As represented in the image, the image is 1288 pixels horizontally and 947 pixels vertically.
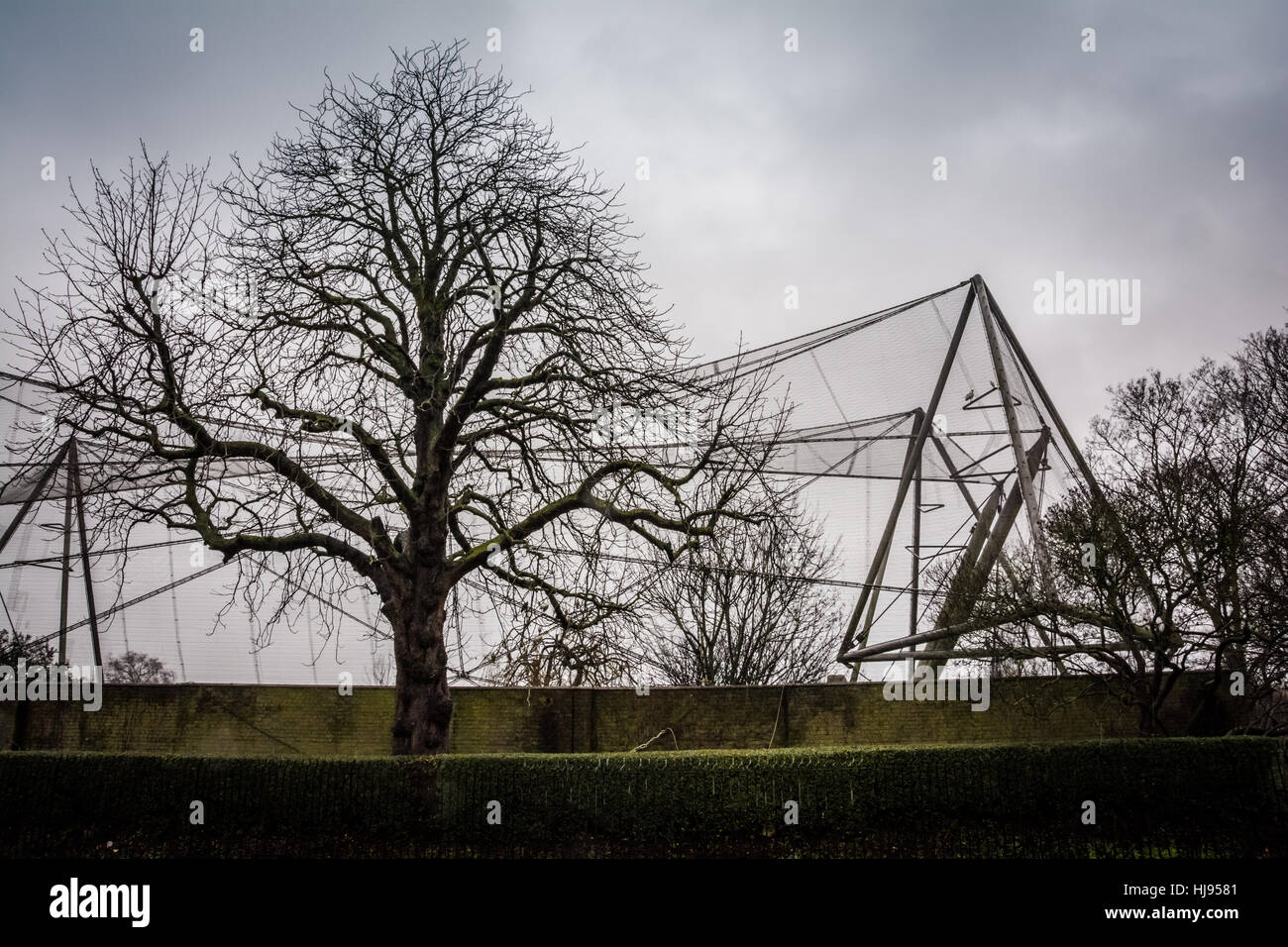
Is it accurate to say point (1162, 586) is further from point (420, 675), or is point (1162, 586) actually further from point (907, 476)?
point (420, 675)

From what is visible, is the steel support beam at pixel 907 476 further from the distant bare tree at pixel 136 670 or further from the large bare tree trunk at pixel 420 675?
the distant bare tree at pixel 136 670

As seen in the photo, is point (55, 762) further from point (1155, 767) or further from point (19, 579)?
point (1155, 767)

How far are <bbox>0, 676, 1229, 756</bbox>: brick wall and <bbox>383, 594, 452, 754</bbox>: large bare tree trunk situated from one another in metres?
5.00

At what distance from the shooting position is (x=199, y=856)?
11.8m

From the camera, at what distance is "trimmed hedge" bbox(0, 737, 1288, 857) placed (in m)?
11.8

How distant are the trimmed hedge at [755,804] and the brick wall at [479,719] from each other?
5019 mm

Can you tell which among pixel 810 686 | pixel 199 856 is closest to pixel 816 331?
pixel 810 686

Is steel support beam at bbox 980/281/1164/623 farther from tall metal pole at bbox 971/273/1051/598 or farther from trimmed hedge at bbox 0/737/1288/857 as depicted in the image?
trimmed hedge at bbox 0/737/1288/857

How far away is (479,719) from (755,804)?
23.9ft

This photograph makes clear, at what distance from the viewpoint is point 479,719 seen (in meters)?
17.7

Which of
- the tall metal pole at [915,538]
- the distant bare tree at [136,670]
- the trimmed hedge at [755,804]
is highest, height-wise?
→ the tall metal pole at [915,538]

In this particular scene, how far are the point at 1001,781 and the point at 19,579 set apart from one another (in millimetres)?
16154

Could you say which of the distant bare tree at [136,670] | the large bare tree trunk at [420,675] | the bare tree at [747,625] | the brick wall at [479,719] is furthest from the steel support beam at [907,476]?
the distant bare tree at [136,670]

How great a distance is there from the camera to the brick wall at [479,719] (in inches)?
682
